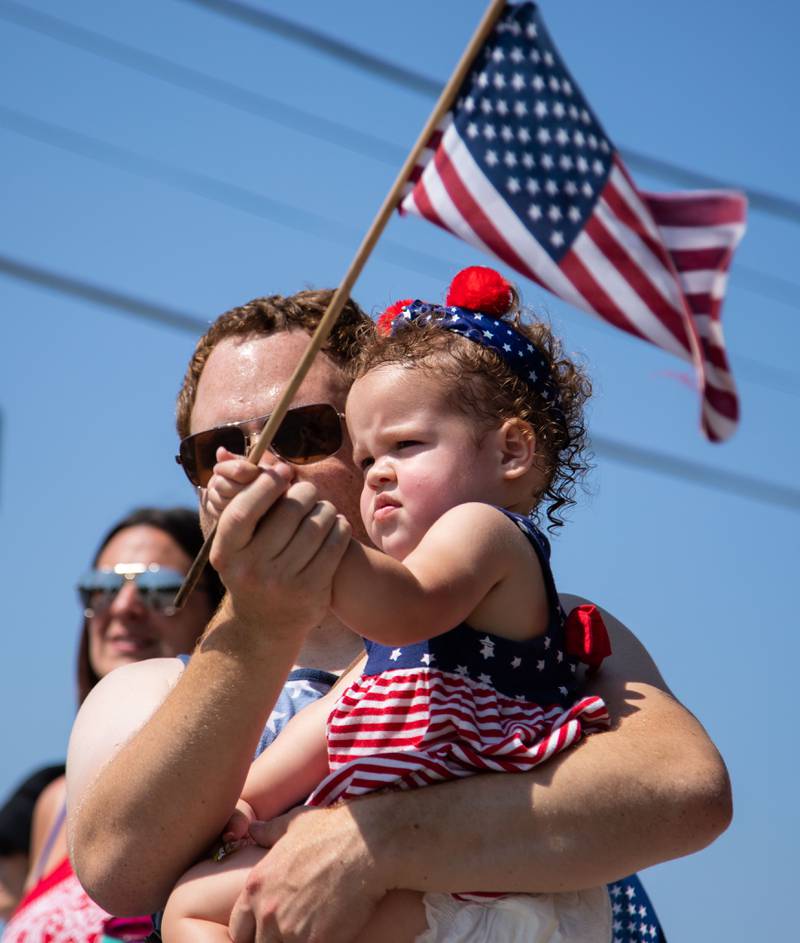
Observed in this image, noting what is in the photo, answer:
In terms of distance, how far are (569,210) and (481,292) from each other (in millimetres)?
327

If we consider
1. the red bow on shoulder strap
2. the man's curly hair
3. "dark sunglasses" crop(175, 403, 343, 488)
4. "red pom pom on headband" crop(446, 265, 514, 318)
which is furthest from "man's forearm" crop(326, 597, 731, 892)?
the man's curly hair

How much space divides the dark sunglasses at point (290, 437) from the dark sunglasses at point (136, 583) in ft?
6.85

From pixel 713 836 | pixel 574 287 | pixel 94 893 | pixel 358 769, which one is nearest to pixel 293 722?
pixel 358 769

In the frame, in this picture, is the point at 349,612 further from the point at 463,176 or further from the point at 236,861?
the point at 463,176

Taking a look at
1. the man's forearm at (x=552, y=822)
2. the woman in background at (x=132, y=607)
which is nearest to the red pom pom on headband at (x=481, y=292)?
the man's forearm at (x=552, y=822)

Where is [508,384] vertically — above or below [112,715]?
above

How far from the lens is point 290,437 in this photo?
3914 mm

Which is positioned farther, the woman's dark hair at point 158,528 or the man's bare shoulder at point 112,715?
the woman's dark hair at point 158,528

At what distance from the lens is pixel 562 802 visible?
110 inches

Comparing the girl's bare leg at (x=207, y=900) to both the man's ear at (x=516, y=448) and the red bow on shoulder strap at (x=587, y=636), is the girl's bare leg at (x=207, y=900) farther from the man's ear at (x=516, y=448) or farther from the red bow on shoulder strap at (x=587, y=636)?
the man's ear at (x=516, y=448)

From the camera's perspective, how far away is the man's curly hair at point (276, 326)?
4148mm

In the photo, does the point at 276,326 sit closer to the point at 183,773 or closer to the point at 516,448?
the point at 516,448

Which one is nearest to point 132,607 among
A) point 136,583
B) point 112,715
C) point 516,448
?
point 136,583

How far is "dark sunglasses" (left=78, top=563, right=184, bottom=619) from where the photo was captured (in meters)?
5.99
